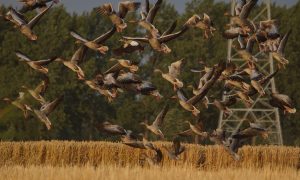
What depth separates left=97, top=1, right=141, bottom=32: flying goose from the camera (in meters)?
18.7

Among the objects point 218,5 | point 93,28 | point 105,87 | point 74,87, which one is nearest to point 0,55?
point 74,87

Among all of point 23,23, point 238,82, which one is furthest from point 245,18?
point 23,23

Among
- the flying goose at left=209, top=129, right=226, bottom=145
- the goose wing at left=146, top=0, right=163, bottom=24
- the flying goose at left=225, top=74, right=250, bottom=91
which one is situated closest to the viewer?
the goose wing at left=146, top=0, right=163, bottom=24

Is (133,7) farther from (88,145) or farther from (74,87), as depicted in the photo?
(74,87)

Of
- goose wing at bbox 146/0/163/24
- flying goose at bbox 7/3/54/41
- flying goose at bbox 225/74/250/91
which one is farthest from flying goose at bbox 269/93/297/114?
flying goose at bbox 7/3/54/41

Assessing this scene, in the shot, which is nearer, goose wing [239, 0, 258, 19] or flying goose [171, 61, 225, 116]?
flying goose [171, 61, 225, 116]

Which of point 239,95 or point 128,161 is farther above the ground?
point 239,95

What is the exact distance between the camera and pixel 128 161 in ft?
100

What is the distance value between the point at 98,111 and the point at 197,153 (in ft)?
191

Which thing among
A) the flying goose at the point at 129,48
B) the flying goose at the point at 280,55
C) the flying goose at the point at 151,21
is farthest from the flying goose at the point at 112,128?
the flying goose at the point at 280,55

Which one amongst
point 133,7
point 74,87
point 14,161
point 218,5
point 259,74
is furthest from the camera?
point 218,5

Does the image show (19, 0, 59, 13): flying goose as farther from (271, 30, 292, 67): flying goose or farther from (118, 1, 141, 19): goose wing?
(271, 30, 292, 67): flying goose

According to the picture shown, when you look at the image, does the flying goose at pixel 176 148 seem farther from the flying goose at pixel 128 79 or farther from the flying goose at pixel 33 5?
the flying goose at pixel 33 5

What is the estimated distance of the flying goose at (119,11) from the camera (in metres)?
18.7
